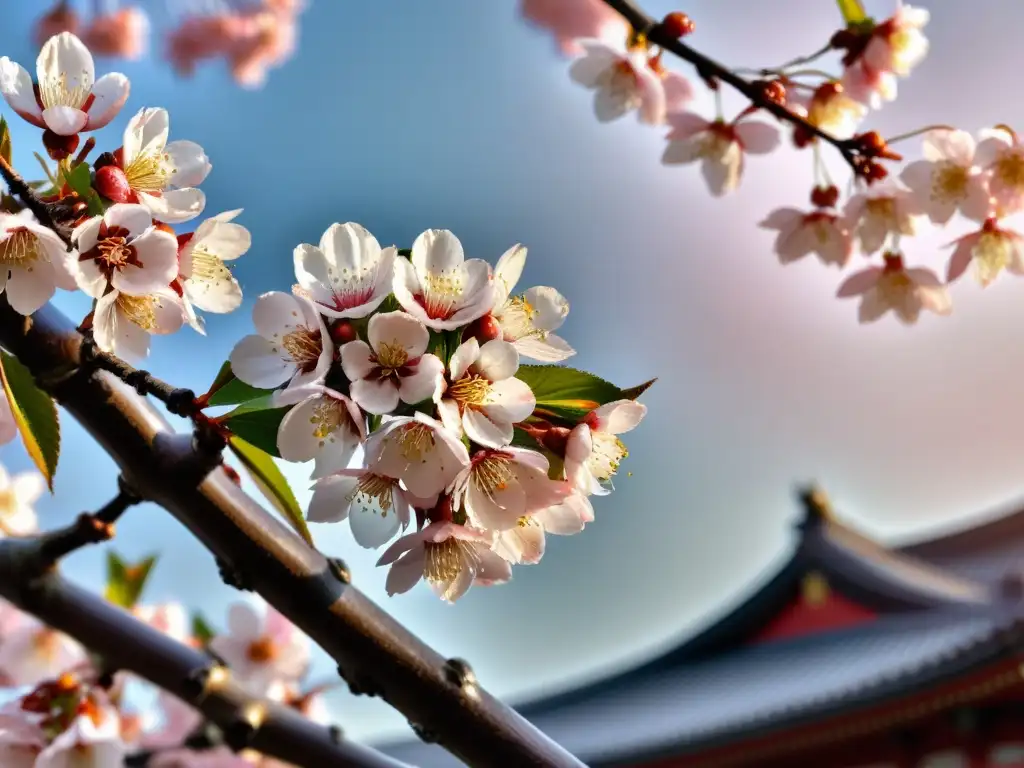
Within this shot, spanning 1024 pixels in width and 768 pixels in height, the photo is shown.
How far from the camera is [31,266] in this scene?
664mm

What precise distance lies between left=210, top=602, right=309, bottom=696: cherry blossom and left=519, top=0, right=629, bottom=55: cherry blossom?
1707 millimetres

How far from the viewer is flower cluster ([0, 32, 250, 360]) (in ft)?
2.17

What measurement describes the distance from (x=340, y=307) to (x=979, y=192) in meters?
1.12

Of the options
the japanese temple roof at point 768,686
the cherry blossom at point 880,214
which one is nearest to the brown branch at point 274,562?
the cherry blossom at point 880,214

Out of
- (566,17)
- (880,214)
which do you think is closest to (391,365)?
(880,214)

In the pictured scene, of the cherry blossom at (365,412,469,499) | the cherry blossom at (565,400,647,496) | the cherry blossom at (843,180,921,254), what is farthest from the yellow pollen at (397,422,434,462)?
the cherry blossom at (843,180,921,254)

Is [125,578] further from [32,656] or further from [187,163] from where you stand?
[187,163]

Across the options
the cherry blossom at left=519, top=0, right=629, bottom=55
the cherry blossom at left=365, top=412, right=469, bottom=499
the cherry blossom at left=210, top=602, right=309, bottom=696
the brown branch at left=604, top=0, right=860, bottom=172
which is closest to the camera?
the cherry blossom at left=365, top=412, right=469, bottom=499

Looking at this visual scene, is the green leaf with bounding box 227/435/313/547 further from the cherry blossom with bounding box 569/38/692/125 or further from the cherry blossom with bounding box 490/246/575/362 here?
the cherry blossom with bounding box 569/38/692/125

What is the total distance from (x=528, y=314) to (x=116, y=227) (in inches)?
11.3

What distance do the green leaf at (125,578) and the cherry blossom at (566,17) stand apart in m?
1.83

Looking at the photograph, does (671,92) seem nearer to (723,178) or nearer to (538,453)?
(723,178)

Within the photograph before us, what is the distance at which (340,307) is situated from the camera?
667 millimetres

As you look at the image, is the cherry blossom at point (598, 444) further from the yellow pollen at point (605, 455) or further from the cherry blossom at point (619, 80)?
the cherry blossom at point (619, 80)
